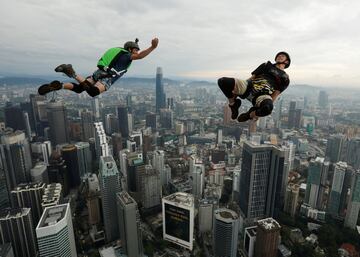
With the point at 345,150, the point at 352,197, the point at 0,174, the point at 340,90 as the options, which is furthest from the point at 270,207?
the point at 340,90

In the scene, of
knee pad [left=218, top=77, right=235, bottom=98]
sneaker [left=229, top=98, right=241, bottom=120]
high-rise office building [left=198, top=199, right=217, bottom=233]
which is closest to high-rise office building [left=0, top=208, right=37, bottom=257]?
high-rise office building [left=198, top=199, right=217, bottom=233]

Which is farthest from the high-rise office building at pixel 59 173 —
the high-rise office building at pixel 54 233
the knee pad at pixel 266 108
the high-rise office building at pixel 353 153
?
the high-rise office building at pixel 353 153

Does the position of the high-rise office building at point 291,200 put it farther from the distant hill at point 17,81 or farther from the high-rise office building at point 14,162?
the distant hill at point 17,81

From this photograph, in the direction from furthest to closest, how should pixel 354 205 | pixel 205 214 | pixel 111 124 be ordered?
pixel 111 124, pixel 354 205, pixel 205 214

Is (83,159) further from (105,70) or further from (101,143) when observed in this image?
(105,70)

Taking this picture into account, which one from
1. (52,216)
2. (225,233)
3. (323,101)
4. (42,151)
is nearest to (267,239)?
(225,233)

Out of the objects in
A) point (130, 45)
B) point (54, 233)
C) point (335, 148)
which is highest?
point (130, 45)

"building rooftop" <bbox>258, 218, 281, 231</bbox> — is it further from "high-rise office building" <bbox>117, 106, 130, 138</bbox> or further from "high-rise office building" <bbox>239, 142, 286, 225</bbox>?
"high-rise office building" <bbox>117, 106, 130, 138</bbox>

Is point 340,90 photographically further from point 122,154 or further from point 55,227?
point 55,227
